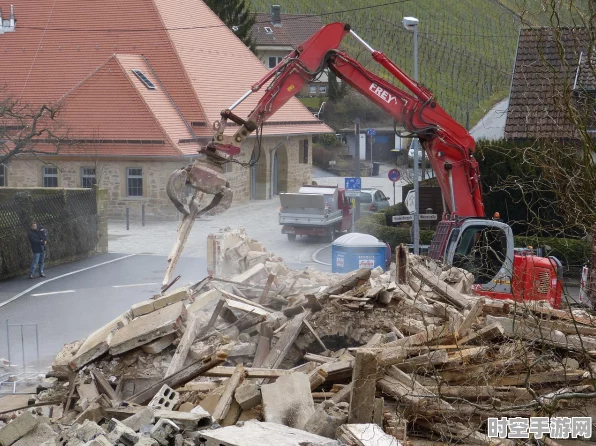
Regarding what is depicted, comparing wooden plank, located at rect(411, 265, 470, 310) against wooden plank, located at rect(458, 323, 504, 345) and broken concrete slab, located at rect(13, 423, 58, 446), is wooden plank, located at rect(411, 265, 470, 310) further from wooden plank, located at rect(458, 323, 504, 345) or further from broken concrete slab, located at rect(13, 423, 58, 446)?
broken concrete slab, located at rect(13, 423, 58, 446)

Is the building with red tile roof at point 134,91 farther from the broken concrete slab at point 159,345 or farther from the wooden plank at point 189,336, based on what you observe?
the broken concrete slab at point 159,345

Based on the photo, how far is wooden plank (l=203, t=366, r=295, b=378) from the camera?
10.2 meters

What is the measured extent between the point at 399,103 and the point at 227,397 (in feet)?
28.6

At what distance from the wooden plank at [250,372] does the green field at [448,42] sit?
50720 millimetres

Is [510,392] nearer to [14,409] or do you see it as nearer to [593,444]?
[593,444]

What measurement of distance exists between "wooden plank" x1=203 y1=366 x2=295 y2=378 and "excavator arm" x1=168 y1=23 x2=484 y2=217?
249 inches

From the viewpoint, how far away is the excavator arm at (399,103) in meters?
16.8

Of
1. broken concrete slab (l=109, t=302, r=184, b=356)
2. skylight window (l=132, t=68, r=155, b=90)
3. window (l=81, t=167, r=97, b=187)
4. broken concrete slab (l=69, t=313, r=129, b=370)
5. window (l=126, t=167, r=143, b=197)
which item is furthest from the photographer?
skylight window (l=132, t=68, r=155, b=90)

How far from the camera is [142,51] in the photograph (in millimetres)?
41438

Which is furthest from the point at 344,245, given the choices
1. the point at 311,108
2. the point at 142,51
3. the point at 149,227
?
the point at 311,108

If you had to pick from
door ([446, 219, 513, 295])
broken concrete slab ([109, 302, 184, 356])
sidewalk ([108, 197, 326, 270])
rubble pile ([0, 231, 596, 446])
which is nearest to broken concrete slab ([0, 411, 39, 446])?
rubble pile ([0, 231, 596, 446])

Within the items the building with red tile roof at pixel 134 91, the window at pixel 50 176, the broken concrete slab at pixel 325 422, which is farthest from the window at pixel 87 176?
the broken concrete slab at pixel 325 422

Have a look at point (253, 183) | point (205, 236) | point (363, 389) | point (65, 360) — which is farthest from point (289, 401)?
point (253, 183)

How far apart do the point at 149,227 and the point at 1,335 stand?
17512mm
